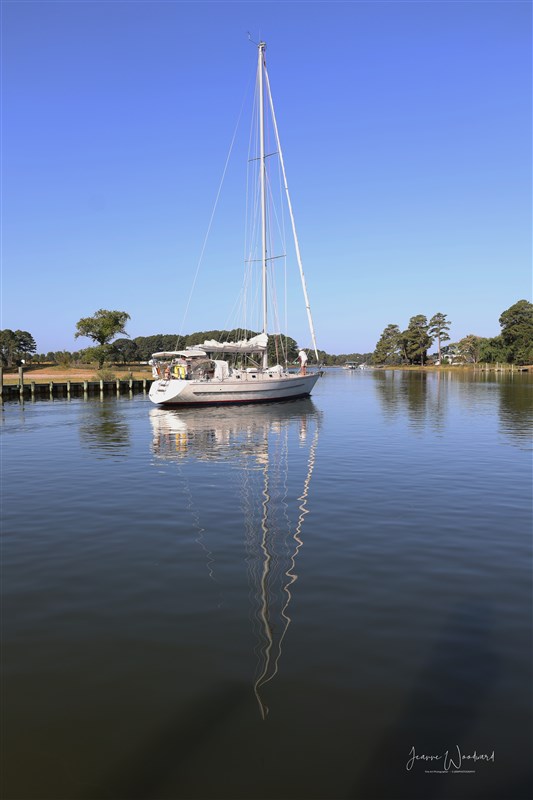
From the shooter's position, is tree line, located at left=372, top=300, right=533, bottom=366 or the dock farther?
tree line, located at left=372, top=300, right=533, bottom=366

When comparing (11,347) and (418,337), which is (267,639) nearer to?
(11,347)

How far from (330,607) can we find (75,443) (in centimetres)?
1994

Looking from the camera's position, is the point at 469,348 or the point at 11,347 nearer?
the point at 11,347

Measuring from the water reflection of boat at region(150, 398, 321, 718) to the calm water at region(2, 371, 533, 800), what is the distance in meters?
0.07

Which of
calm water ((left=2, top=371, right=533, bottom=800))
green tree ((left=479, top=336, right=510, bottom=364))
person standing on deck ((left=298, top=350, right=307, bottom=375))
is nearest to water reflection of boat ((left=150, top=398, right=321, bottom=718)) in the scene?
calm water ((left=2, top=371, right=533, bottom=800))

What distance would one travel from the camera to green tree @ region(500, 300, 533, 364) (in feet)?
413

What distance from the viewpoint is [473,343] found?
170 meters

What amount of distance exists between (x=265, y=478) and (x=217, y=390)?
84.3ft

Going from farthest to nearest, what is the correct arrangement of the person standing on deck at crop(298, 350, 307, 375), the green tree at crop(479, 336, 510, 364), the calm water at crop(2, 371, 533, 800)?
the green tree at crop(479, 336, 510, 364)
the person standing on deck at crop(298, 350, 307, 375)
the calm water at crop(2, 371, 533, 800)

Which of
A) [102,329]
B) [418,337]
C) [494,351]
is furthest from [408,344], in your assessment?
[102,329]

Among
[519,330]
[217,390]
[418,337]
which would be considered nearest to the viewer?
[217,390]

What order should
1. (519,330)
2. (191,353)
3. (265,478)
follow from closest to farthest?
(265,478) → (191,353) → (519,330)

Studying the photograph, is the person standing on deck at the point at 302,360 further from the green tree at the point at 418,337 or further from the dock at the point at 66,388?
the green tree at the point at 418,337

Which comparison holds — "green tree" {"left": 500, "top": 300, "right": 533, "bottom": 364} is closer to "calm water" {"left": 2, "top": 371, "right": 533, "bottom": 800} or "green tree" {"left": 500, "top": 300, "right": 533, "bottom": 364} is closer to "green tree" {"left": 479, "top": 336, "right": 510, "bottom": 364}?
"green tree" {"left": 479, "top": 336, "right": 510, "bottom": 364}
